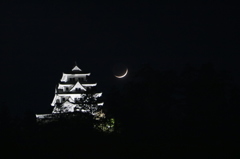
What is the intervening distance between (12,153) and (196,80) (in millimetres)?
16088

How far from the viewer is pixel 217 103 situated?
37469 mm

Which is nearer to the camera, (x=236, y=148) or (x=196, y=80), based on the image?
(x=236, y=148)

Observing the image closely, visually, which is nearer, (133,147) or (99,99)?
(133,147)

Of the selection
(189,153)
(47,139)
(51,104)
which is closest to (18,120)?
(47,139)

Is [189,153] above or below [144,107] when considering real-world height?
below

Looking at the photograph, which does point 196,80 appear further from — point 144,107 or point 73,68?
point 73,68

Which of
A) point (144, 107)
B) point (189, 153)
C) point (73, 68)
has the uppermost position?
point (73, 68)

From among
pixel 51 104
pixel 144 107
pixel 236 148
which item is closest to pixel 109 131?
pixel 144 107

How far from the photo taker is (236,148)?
Answer: 1353 inches

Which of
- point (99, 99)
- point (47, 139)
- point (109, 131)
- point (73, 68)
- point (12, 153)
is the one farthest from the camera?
point (73, 68)

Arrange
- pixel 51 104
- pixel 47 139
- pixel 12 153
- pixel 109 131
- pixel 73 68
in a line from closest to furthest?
pixel 12 153 → pixel 47 139 → pixel 109 131 → pixel 73 68 → pixel 51 104

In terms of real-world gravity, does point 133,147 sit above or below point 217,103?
below

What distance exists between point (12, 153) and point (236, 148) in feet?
54.2

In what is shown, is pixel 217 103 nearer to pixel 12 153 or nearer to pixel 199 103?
pixel 199 103
